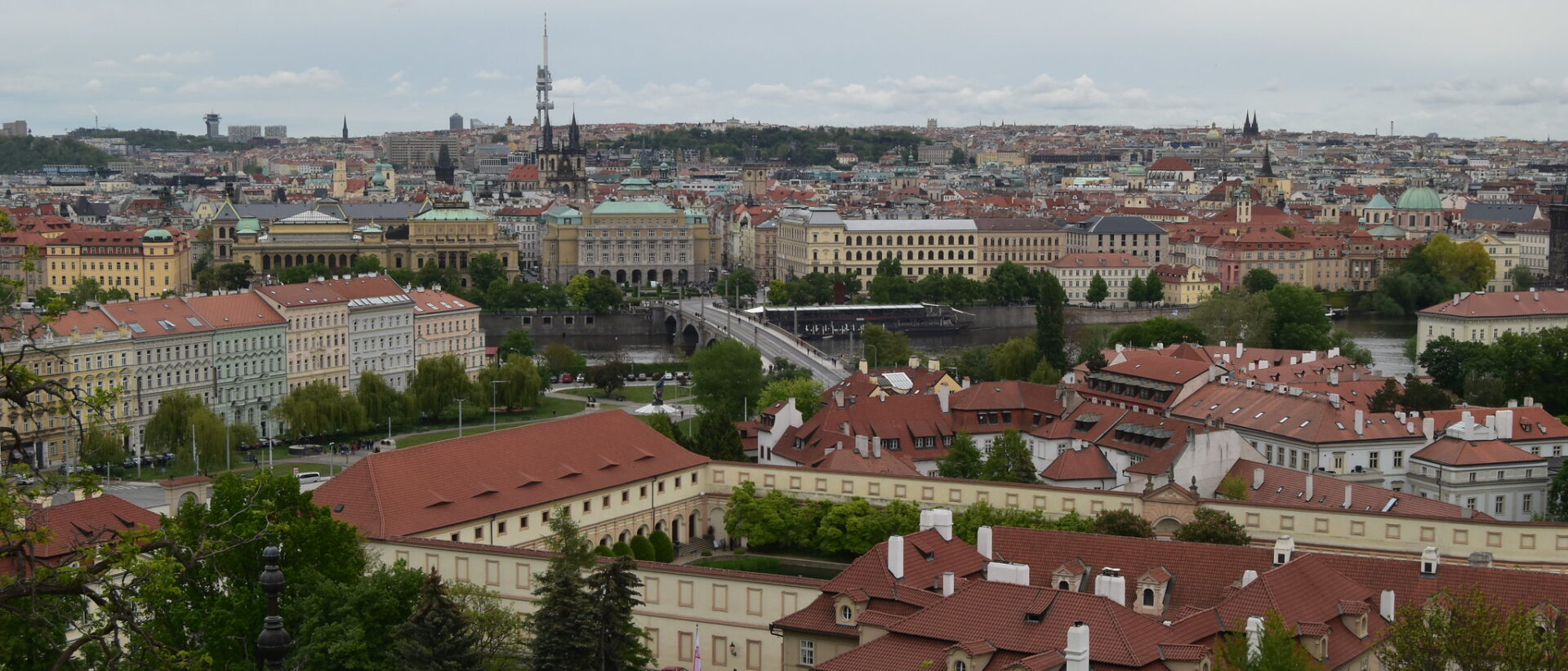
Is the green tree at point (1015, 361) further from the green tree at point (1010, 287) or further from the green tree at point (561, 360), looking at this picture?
the green tree at point (1010, 287)

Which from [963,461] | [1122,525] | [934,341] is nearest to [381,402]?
[963,461]

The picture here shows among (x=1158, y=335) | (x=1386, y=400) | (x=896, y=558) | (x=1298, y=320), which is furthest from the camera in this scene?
(x=1298, y=320)

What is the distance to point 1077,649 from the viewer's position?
22.2m

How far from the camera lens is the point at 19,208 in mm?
149375

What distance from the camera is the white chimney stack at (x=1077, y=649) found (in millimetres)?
22219

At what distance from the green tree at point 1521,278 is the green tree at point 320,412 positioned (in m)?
85.4

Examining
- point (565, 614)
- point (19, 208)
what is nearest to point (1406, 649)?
point (565, 614)

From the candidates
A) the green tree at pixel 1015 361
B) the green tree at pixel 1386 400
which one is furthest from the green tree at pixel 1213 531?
the green tree at pixel 1015 361

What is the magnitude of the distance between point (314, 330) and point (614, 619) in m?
50.1

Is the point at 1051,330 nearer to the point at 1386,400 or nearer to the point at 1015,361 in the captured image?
the point at 1015,361

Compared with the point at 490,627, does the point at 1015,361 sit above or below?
below

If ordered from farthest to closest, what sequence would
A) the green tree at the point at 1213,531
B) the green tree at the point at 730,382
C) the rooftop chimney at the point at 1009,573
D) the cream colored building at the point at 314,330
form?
the cream colored building at the point at 314,330
the green tree at the point at 730,382
the green tree at the point at 1213,531
the rooftop chimney at the point at 1009,573

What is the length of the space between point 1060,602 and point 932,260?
11336 cm

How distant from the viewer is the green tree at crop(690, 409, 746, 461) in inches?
1877
